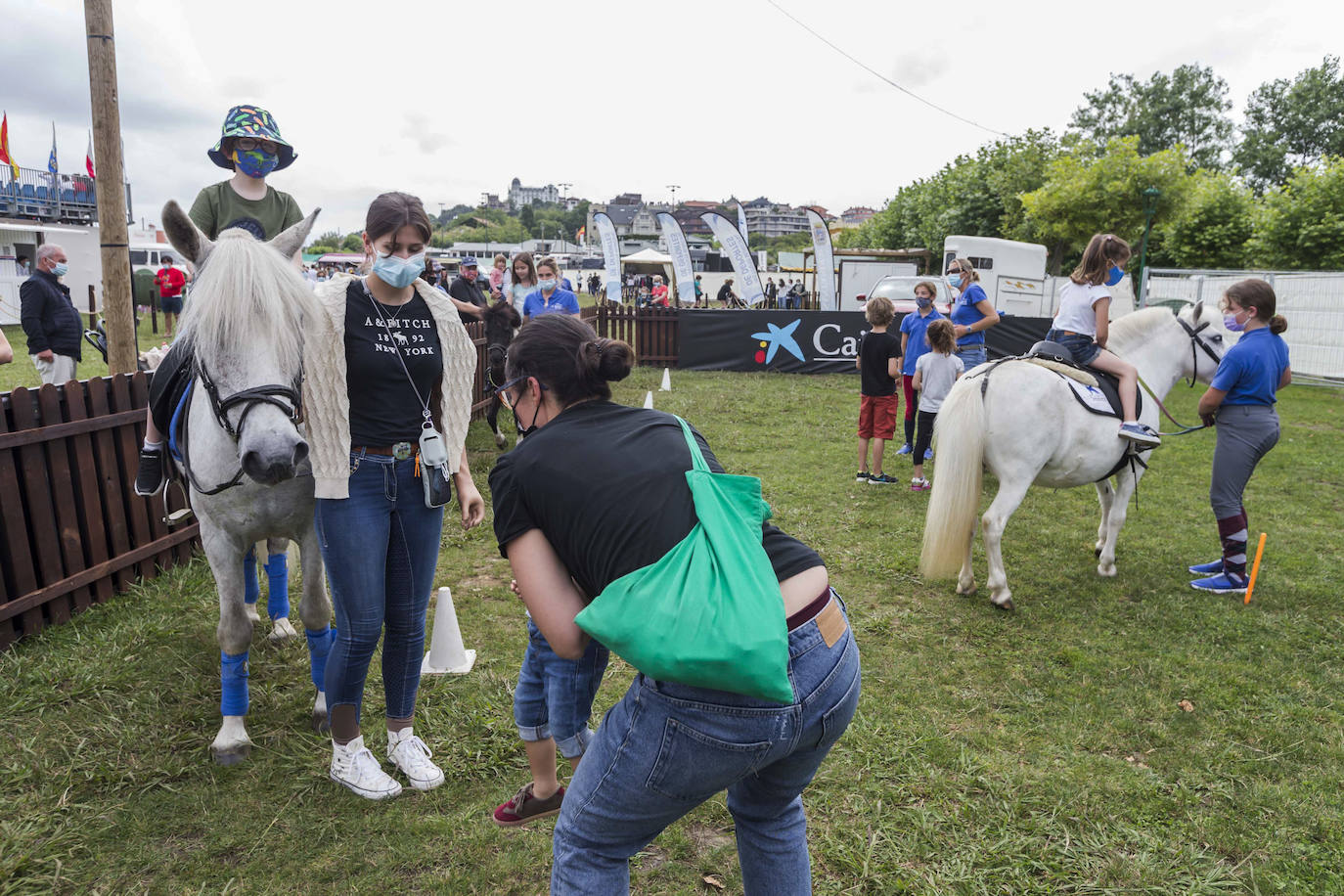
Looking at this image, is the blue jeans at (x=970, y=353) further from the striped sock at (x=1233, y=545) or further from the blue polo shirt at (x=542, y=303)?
the blue polo shirt at (x=542, y=303)

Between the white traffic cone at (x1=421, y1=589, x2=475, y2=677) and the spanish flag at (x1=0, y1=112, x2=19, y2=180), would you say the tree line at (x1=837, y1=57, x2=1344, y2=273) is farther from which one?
the spanish flag at (x1=0, y1=112, x2=19, y2=180)

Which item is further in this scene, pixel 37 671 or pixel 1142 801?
pixel 37 671

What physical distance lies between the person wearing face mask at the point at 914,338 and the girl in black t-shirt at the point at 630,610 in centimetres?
711

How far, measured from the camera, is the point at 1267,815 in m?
3.15

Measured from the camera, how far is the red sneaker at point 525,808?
290 centimetres

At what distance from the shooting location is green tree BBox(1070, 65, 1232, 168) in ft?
160

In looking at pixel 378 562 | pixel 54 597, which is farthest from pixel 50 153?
pixel 378 562

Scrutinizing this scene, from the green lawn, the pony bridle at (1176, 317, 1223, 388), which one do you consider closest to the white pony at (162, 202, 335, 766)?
the pony bridle at (1176, 317, 1223, 388)

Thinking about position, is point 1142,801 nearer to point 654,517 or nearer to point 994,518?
point 994,518

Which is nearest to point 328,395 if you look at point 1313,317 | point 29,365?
point 29,365

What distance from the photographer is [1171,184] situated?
26469 mm

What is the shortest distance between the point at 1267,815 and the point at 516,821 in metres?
3.05

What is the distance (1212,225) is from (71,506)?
3454 centimetres

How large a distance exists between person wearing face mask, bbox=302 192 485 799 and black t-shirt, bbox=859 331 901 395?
5.98 metres
